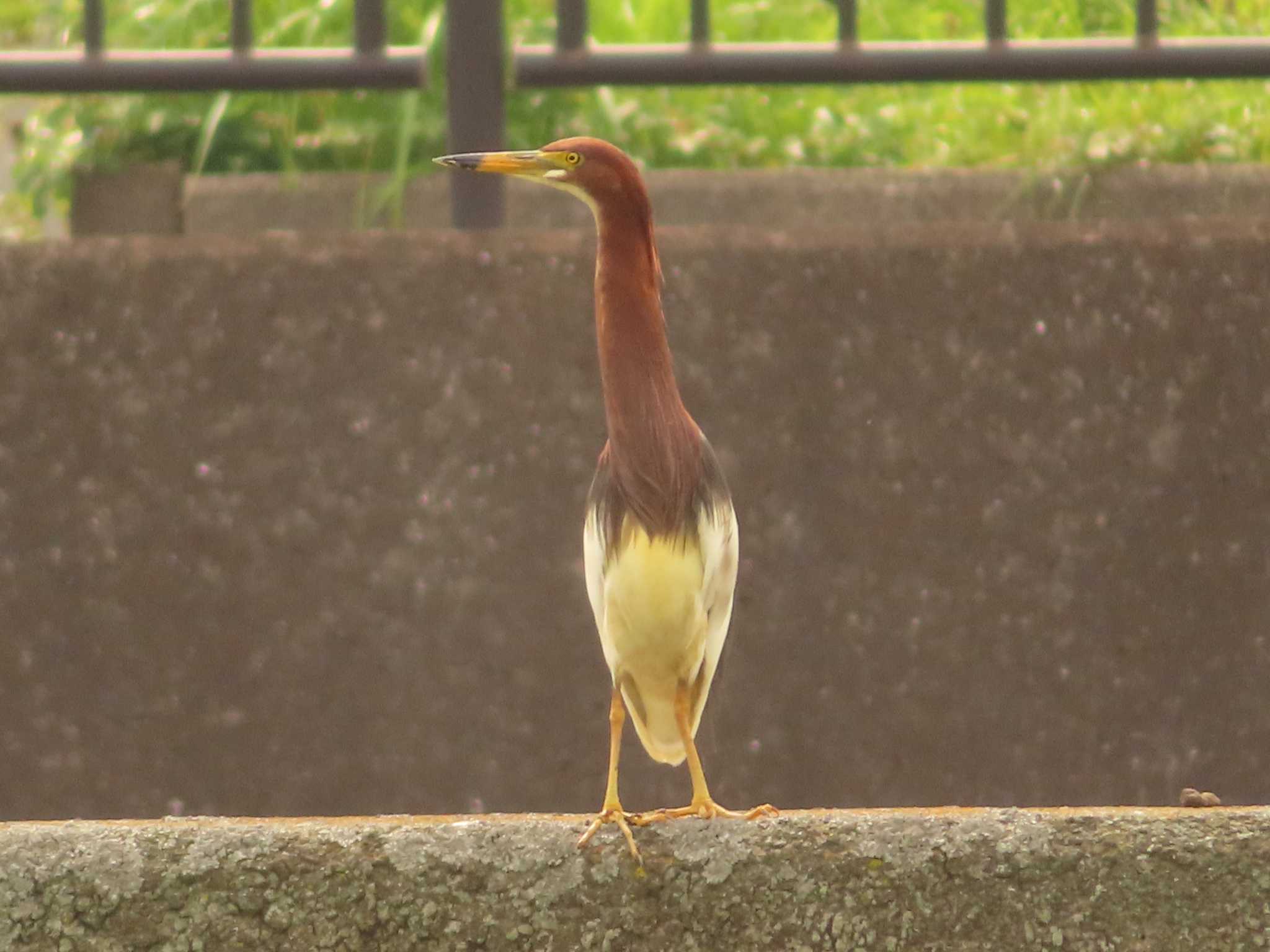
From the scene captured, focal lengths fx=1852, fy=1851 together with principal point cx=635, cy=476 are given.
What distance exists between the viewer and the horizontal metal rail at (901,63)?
11.2ft

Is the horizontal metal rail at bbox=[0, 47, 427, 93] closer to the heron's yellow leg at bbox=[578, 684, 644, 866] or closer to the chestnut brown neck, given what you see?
the chestnut brown neck

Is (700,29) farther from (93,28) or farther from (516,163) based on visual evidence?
(93,28)

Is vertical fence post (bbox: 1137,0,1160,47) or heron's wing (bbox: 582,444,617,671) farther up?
vertical fence post (bbox: 1137,0,1160,47)

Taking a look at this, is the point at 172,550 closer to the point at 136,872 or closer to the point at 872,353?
the point at 872,353

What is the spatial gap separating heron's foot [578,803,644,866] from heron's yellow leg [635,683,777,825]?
0.11ft

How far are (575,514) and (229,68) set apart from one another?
1.05 meters

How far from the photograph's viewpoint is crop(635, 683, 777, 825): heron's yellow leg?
2.26 meters

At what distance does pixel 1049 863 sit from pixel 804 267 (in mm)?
1711

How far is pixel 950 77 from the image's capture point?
3424 mm

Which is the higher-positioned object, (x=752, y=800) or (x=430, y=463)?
(x=430, y=463)

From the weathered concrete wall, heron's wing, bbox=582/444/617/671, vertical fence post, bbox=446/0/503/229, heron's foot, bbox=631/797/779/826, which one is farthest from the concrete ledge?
vertical fence post, bbox=446/0/503/229

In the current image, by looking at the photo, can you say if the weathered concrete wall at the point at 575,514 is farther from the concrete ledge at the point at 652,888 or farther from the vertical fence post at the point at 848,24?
the concrete ledge at the point at 652,888

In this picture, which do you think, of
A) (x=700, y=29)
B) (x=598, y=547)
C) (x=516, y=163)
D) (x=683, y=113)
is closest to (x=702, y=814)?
(x=598, y=547)

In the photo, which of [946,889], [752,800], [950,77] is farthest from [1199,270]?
[946,889]
